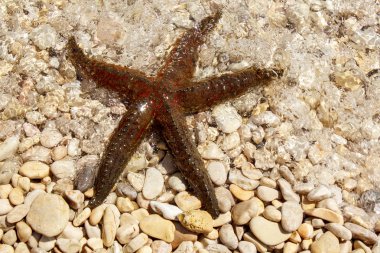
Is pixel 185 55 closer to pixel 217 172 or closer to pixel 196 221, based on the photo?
pixel 217 172

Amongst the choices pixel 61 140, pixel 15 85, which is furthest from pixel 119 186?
pixel 15 85

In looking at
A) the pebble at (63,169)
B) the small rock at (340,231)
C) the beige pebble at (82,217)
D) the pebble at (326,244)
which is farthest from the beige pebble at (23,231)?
the small rock at (340,231)

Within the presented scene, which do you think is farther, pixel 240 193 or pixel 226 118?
pixel 226 118

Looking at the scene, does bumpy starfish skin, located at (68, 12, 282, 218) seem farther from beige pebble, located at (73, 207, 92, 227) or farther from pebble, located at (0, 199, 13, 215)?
pebble, located at (0, 199, 13, 215)

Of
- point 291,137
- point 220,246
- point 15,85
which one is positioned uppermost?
point 15,85

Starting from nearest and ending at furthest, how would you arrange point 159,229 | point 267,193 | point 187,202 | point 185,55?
point 159,229 < point 187,202 < point 267,193 < point 185,55

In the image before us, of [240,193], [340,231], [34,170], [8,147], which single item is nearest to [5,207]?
[34,170]

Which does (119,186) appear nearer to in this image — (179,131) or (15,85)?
(179,131)
